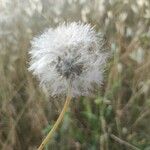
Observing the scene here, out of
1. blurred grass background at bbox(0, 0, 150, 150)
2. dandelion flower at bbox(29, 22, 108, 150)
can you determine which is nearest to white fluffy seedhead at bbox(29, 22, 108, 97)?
dandelion flower at bbox(29, 22, 108, 150)

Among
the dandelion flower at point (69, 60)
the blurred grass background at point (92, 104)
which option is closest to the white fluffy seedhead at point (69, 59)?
the dandelion flower at point (69, 60)

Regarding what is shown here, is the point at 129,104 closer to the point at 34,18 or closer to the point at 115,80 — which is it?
the point at 115,80

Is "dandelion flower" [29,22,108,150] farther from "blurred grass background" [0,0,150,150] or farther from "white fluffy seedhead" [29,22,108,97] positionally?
"blurred grass background" [0,0,150,150]

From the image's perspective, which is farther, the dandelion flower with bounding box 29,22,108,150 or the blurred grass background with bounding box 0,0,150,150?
the blurred grass background with bounding box 0,0,150,150

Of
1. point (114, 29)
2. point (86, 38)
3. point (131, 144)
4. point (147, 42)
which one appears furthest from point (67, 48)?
point (114, 29)

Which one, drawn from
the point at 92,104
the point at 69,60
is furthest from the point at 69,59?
the point at 92,104

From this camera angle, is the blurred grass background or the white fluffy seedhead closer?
the white fluffy seedhead

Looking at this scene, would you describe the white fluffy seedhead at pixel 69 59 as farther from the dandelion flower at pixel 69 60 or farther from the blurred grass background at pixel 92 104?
the blurred grass background at pixel 92 104
